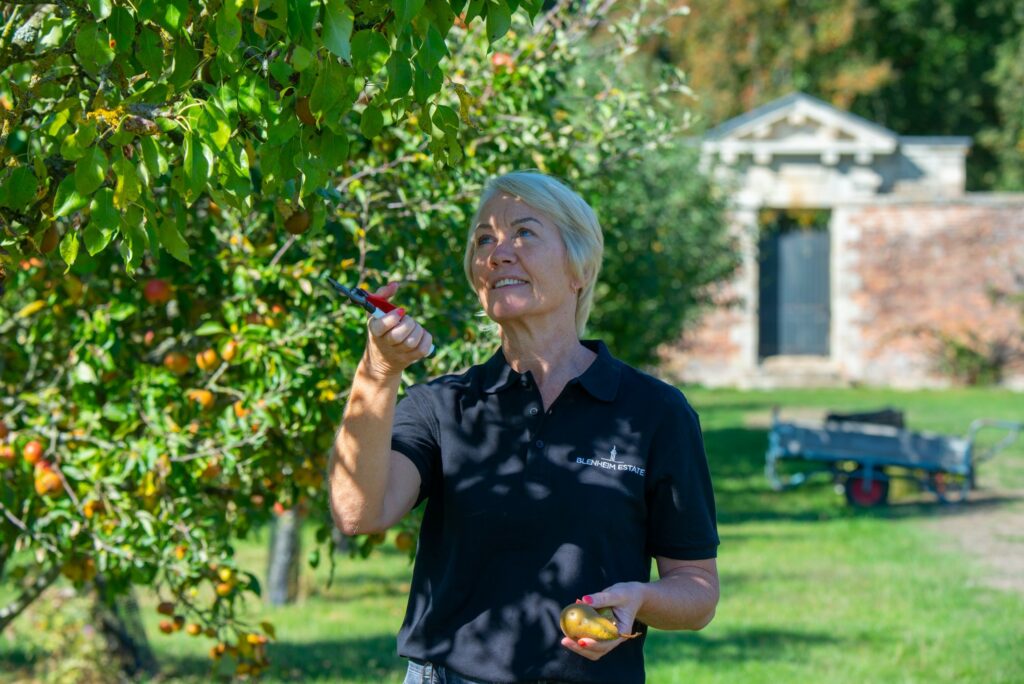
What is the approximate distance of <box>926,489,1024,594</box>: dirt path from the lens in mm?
10719

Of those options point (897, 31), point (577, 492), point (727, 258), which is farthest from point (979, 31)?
point (577, 492)

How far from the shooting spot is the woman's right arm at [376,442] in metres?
2.66

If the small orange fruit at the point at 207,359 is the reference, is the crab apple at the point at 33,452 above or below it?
below

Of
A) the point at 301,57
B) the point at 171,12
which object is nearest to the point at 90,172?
the point at 171,12

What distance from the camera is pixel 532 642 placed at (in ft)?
9.29

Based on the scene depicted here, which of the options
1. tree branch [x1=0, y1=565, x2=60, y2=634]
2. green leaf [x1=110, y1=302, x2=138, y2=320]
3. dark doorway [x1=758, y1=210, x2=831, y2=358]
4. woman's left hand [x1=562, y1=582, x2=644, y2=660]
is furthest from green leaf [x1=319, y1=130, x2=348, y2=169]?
dark doorway [x1=758, y1=210, x2=831, y2=358]

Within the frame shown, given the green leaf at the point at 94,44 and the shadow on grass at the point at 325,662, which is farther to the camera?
the shadow on grass at the point at 325,662

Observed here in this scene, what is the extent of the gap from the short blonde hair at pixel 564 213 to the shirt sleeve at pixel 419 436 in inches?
11.7

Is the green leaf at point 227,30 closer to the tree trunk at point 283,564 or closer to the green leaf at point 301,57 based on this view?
the green leaf at point 301,57

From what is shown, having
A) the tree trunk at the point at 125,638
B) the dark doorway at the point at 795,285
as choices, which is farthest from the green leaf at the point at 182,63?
the dark doorway at the point at 795,285

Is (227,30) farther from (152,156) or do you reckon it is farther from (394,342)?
(394,342)

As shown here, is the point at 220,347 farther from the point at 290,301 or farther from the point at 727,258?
the point at 727,258

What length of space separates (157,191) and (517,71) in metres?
1.41

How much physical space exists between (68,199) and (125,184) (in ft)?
0.40
